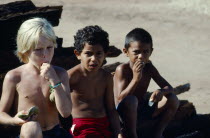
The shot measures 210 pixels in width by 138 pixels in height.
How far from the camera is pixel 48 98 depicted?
5.13 m

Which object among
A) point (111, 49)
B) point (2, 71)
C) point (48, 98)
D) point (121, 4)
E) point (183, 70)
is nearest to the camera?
point (48, 98)

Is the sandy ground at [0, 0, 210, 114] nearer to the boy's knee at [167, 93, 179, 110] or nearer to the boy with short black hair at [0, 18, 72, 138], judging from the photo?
the boy's knee at [167, 93, 179, 110]

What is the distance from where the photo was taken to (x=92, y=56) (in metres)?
5.73

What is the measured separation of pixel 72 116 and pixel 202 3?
28.0ft

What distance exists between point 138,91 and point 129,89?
40 centimetres

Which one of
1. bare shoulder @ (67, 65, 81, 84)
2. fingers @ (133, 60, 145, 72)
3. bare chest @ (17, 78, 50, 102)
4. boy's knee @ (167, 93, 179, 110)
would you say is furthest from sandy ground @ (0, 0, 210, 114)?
bare chest @ (17, 78, 50, 102)

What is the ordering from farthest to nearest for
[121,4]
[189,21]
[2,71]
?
[121,4] < [189,21] < [2,71]

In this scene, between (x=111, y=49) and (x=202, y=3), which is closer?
(x=111, y=49)

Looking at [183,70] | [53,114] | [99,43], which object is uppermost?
[99,43]

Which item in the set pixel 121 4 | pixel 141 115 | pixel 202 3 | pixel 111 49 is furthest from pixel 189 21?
pixel 141 115

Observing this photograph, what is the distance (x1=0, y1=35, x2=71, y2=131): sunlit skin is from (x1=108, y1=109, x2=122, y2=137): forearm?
2.67 feet

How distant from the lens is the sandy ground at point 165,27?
1004 centimetres

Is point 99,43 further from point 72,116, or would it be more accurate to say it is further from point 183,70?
point 183,70

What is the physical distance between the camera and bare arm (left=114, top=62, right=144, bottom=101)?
605 centimetres
